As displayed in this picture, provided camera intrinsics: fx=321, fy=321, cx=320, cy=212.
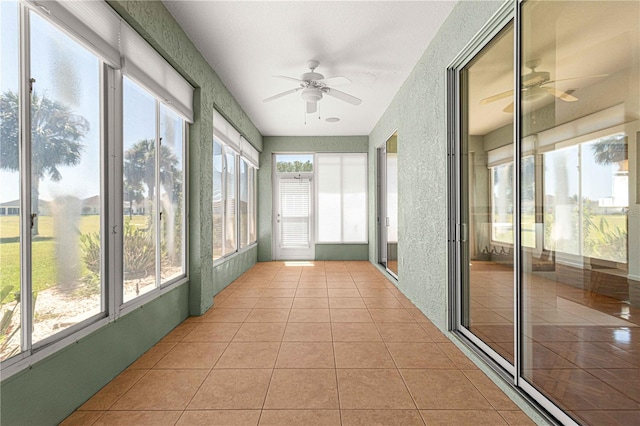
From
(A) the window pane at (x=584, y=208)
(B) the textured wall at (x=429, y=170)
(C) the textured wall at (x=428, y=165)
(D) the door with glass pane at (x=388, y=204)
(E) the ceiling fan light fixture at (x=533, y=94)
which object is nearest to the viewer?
(A) the window pane at (x=584, y=208)

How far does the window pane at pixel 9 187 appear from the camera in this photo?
1.54 meters

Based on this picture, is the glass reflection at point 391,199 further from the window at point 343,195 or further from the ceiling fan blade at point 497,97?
the ceiling fan blade at point 497,97

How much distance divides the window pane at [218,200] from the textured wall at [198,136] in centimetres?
63

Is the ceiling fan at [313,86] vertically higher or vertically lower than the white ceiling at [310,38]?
lower

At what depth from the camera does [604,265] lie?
4.72ft

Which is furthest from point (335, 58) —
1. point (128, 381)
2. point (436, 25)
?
point (128, 381)

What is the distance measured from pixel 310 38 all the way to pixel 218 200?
8.75ft

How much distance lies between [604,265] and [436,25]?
268cm

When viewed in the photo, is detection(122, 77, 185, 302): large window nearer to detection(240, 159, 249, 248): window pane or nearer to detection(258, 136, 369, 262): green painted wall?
detection(240, 159, 249, 248): window pane

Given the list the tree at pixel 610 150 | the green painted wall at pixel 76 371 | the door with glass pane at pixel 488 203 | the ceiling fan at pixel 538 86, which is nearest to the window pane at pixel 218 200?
the green painted wall at pixel 76 371

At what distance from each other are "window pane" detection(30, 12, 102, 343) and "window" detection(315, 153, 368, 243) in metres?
5.82

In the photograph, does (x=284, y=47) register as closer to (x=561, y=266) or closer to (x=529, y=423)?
(x=561, y=266)

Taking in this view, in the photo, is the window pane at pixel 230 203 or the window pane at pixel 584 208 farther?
the window pane at pixel 230 203

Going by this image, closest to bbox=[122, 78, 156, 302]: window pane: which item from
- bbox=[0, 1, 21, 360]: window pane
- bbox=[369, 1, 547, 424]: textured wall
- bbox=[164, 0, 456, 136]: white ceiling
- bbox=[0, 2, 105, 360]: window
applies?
bbox=[0, 2, 105, 360]: window
